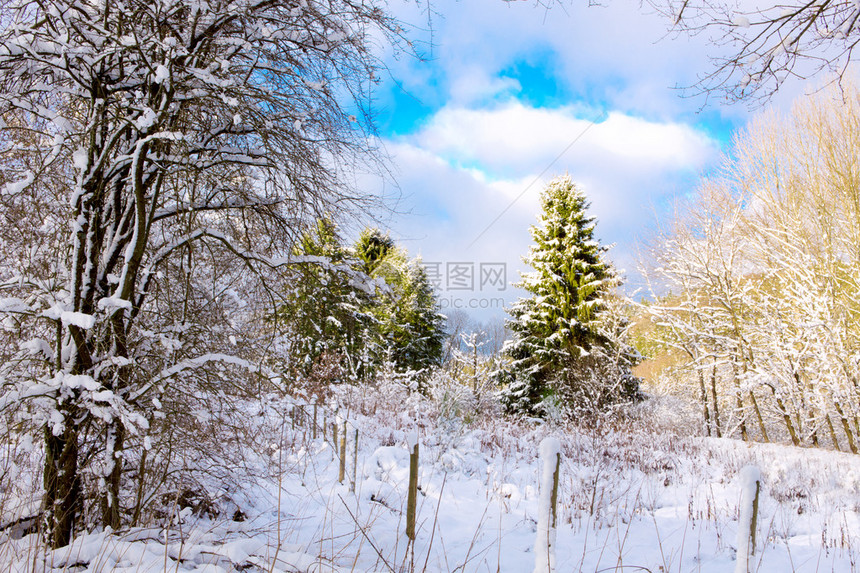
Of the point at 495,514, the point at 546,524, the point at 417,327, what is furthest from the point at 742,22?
the point at 417,327

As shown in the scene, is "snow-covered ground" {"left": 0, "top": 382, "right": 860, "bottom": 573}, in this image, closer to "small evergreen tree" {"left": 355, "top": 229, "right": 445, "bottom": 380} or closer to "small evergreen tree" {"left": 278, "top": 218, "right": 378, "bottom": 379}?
"small evergreen tree" {"left": 278, "top": 218, "right": 378, "bottom": 379}

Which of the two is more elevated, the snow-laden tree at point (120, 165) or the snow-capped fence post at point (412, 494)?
the snow-laden tree at point (120, 165)

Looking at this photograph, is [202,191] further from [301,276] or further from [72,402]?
[72,402]

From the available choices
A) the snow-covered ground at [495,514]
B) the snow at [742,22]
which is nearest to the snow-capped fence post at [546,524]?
the snow-covered ground at [495,514]

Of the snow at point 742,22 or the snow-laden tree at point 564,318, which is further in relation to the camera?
the snow-laden tree at point 564,318

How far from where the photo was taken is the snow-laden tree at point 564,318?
13.4m

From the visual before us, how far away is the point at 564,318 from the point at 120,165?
43.4ft

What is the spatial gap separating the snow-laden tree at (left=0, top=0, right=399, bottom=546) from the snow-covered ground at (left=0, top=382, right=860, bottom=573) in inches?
30.5

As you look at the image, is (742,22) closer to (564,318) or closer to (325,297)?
(325,297)

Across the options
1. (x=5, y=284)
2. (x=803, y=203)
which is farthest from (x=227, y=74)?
(x=803, y=203)

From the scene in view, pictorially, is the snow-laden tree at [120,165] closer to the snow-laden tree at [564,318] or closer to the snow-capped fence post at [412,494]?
the snow-capped fence post at [412,494]

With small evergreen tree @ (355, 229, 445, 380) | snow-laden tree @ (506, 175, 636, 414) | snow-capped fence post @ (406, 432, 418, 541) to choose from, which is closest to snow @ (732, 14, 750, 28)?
snow-capped fence post @ (406, 432, 418, 541)

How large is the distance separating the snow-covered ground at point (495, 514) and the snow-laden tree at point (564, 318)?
4.47 metres

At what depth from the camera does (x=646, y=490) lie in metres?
5.54
